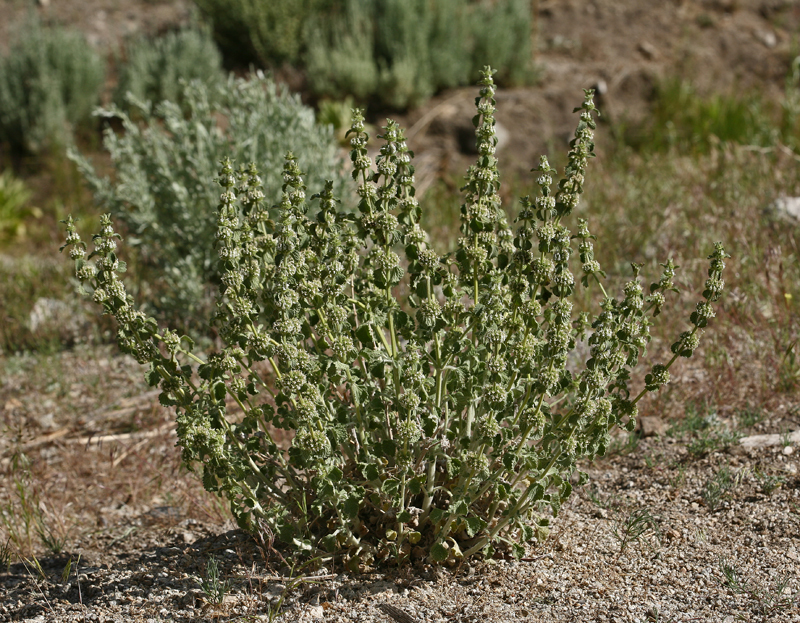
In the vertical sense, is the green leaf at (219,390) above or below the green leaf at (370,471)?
above

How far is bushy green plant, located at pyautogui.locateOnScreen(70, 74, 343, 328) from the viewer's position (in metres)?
4.52

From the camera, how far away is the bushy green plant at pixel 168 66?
7.57 m

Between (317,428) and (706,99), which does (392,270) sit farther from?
(706,99)

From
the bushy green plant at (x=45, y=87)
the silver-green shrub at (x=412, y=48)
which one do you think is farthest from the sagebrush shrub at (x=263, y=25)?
the bushy green plant at (x=45, y=87)

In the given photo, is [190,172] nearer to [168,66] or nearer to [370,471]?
[370,471]

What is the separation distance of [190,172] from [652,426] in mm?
2959

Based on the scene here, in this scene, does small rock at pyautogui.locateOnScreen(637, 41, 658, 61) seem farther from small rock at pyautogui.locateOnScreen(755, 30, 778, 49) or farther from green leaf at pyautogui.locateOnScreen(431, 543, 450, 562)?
green leaf at pyautogui.locateOnScreen(431, 543, 450, 562)

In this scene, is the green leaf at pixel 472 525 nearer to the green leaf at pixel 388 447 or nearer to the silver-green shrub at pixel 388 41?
the green leaf at pixel 388 447

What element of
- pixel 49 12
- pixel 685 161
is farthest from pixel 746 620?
pixel 49 12

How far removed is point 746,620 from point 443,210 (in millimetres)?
3803

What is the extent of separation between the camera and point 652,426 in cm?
329

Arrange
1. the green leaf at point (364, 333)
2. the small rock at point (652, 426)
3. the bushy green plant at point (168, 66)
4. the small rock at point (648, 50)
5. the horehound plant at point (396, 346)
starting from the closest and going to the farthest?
1. the horehound plant at point (396, 346)
2. the green leaf at point (364, 333)
3. the small rock at point (652, 426)
4. the bushy green plant at point (168, 66)
5. the small rock at point (648, 50)

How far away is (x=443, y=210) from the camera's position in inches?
220

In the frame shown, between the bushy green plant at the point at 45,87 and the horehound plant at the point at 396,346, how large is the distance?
20.2ft
